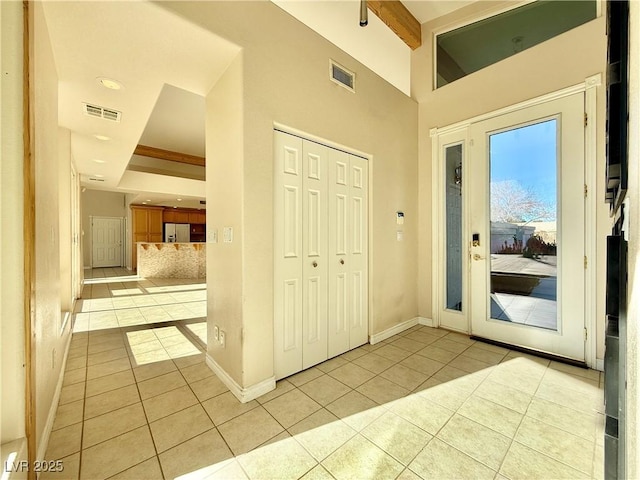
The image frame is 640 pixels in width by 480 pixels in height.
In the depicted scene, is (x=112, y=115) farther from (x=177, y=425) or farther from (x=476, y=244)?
(x=476, y=244)

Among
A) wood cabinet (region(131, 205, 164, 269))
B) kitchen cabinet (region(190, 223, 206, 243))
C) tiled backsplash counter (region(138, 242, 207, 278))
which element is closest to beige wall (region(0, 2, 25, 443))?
tiled backsplash counter (region(138, 242, 207, 278))

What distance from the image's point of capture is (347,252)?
2.85 m

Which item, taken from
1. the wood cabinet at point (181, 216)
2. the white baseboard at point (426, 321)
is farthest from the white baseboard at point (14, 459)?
the wood cabinet at point (181, 216)

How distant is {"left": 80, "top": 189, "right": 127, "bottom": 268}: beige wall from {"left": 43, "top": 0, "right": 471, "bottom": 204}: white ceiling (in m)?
7.04

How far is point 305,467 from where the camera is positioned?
1433mm

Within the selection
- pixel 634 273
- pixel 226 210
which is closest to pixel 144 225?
pixel 226 210

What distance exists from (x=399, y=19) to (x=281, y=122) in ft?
8.47

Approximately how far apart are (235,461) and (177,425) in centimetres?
56

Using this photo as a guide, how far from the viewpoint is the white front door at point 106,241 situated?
34.1 feet

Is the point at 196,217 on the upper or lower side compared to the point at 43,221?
upper

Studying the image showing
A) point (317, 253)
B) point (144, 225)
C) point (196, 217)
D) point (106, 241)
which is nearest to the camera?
point (317, 253)

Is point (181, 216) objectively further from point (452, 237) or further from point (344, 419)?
point (344, 419)

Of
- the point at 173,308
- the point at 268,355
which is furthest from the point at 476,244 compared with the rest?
the point at 173,308

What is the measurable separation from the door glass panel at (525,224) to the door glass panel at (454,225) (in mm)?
383
